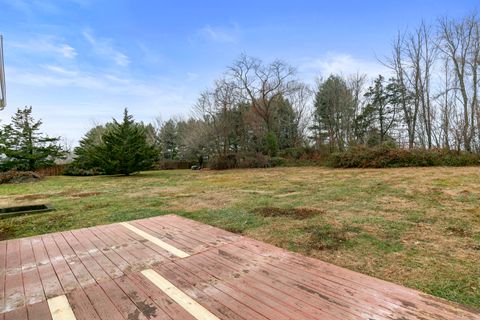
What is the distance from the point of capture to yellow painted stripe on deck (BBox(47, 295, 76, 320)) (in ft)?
5.63

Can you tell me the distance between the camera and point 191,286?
6.82 feet

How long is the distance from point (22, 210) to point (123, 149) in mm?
8485

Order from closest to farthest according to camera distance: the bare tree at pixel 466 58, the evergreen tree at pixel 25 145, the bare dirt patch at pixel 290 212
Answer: the bare dirt patch at pixel 290 212 → the bare tree at pixel 466 58 → the evergreen tree at pixel 25 145

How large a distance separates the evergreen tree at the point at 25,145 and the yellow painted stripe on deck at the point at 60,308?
18.0m

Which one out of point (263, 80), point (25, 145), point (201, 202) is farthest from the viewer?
point (263, 80)

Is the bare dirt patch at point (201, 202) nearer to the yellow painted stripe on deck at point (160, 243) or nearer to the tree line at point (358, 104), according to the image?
the yellow painted stripe on deck at point (160, 243)

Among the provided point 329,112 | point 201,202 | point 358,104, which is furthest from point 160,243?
point 358,104

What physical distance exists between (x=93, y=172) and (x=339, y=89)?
703 inches

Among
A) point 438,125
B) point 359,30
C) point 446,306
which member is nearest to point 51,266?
point 446,306

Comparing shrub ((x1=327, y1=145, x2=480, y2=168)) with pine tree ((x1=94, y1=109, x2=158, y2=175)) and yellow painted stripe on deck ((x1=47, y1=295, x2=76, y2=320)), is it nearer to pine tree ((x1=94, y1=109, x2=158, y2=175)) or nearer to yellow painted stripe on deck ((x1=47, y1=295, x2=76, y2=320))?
pine tree ((x1=94, y1=109, x2=158, y2=175))

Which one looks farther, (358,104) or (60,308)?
(358,104)

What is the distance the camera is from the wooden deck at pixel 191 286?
170 centimetres

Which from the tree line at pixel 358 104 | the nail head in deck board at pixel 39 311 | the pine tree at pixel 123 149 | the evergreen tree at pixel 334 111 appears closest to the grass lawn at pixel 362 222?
the nail head in deck board at pixel 39 311

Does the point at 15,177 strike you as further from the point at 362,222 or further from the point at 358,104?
the point at 358,104
